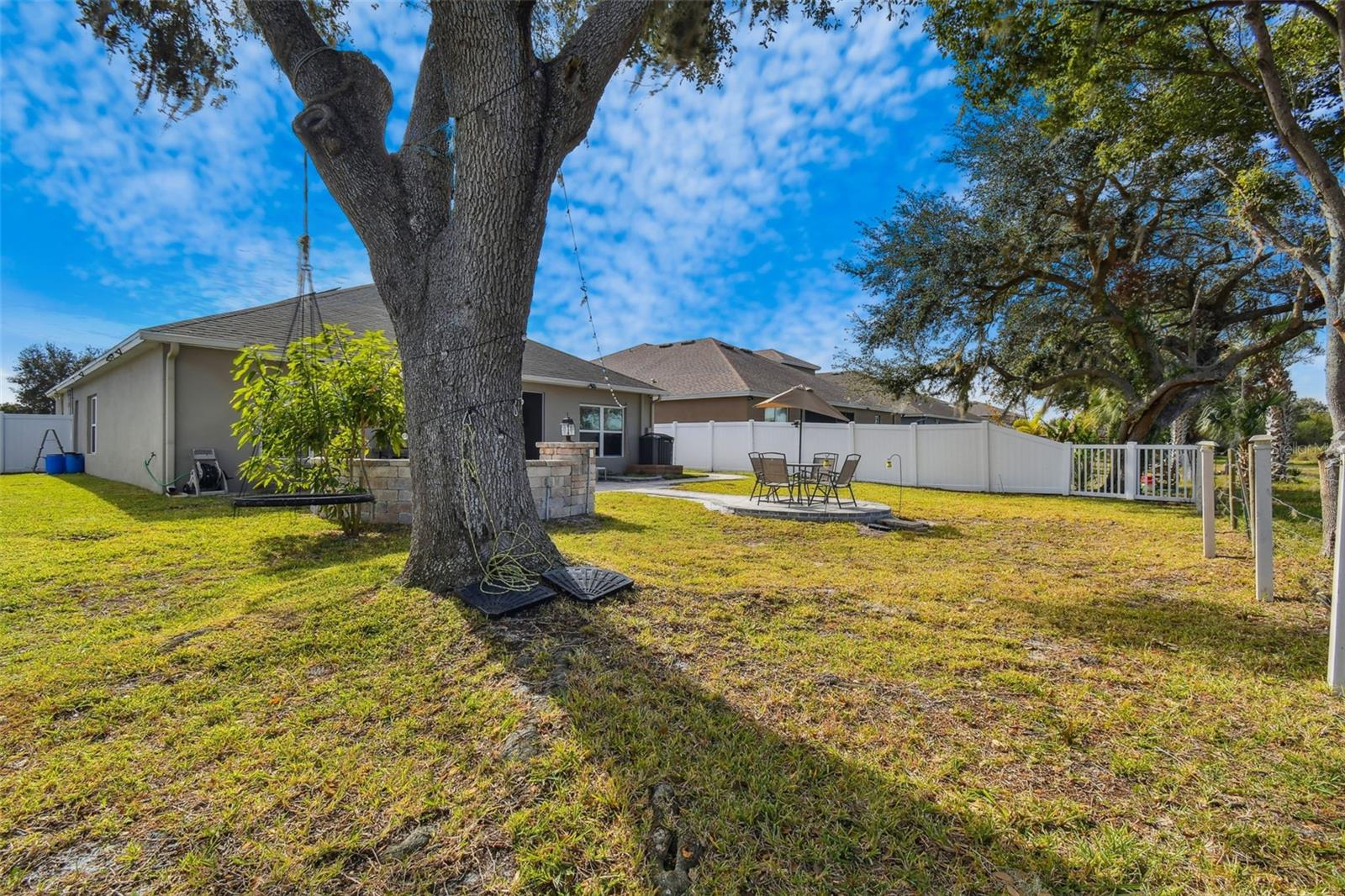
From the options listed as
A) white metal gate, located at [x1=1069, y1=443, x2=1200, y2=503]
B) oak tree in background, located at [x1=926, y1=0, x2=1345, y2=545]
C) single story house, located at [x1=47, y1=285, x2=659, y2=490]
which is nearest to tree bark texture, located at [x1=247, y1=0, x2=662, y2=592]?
single story house, located at [x1=47, y1=285, x2=659, y2=490]

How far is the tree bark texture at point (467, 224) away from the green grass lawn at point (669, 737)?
2.26 ft

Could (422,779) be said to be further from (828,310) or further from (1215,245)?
(1215,245)

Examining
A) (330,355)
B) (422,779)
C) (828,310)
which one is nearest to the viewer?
(422,779)

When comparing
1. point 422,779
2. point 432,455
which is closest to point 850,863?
point 422,779

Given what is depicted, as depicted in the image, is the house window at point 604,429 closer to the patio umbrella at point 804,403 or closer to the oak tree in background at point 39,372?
the patio umbrella at point 804,403

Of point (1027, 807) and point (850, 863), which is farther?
point (1027, 807)

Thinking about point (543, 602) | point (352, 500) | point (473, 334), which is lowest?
point (543, 602)

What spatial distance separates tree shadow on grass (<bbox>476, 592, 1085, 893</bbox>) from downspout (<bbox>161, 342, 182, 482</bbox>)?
10.3 metres

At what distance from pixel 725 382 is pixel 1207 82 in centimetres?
1430

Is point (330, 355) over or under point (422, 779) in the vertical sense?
over

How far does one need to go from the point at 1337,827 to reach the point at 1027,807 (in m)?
0.96

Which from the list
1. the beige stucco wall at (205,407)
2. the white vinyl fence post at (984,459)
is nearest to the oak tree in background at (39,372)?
the beige stucco wall at (205,407)

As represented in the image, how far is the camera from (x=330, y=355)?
682 cm

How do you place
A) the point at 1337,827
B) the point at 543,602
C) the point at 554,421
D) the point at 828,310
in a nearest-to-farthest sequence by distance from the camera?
the point at 1337,827 → the point at 543,602 → the point at 554,421 → the point at 828,310
